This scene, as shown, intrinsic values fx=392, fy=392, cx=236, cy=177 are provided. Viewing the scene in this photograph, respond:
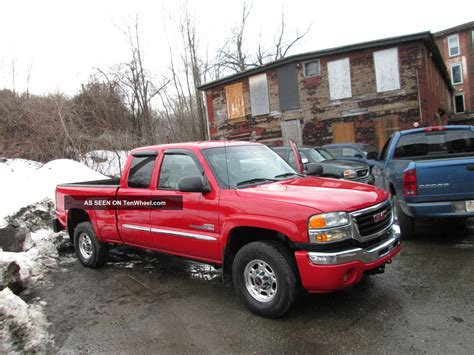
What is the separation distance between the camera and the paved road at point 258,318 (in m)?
3.47

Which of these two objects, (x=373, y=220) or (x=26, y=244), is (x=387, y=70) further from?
(x=26, y=244)

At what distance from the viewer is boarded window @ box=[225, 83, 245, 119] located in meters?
24.2

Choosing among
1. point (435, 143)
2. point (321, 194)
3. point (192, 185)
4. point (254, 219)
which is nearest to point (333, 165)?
point (435, 143)

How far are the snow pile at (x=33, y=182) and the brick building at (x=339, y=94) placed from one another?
27.5 feet

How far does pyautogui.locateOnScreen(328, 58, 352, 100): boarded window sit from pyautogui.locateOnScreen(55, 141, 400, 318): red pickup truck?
1638cm

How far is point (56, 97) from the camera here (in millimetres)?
15641

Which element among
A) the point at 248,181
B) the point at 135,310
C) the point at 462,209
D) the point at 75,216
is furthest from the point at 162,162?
the point at 462,209

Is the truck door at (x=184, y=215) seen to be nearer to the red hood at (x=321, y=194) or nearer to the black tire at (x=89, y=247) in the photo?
the red hood at (x=321, y=194)

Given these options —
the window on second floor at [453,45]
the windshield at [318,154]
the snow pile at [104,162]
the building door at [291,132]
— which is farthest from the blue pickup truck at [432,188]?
the window on second floor at [453,45]

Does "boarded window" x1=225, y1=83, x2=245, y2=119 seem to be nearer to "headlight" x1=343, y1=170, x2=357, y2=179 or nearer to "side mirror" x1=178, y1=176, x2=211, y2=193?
"headlight" x1=343, y1=170, x2=357, y2=179

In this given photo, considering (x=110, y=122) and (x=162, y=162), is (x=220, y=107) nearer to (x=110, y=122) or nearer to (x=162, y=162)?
(x=110, y=122)

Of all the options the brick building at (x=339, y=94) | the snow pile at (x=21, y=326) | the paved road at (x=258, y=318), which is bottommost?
the paved road at (x=258, y=318)

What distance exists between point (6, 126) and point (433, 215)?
578 inches

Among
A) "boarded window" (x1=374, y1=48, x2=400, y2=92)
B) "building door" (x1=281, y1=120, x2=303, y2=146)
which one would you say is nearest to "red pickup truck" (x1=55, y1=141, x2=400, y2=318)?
"boarded window" (x1=374, y1=48, x2=400, y2=92)
